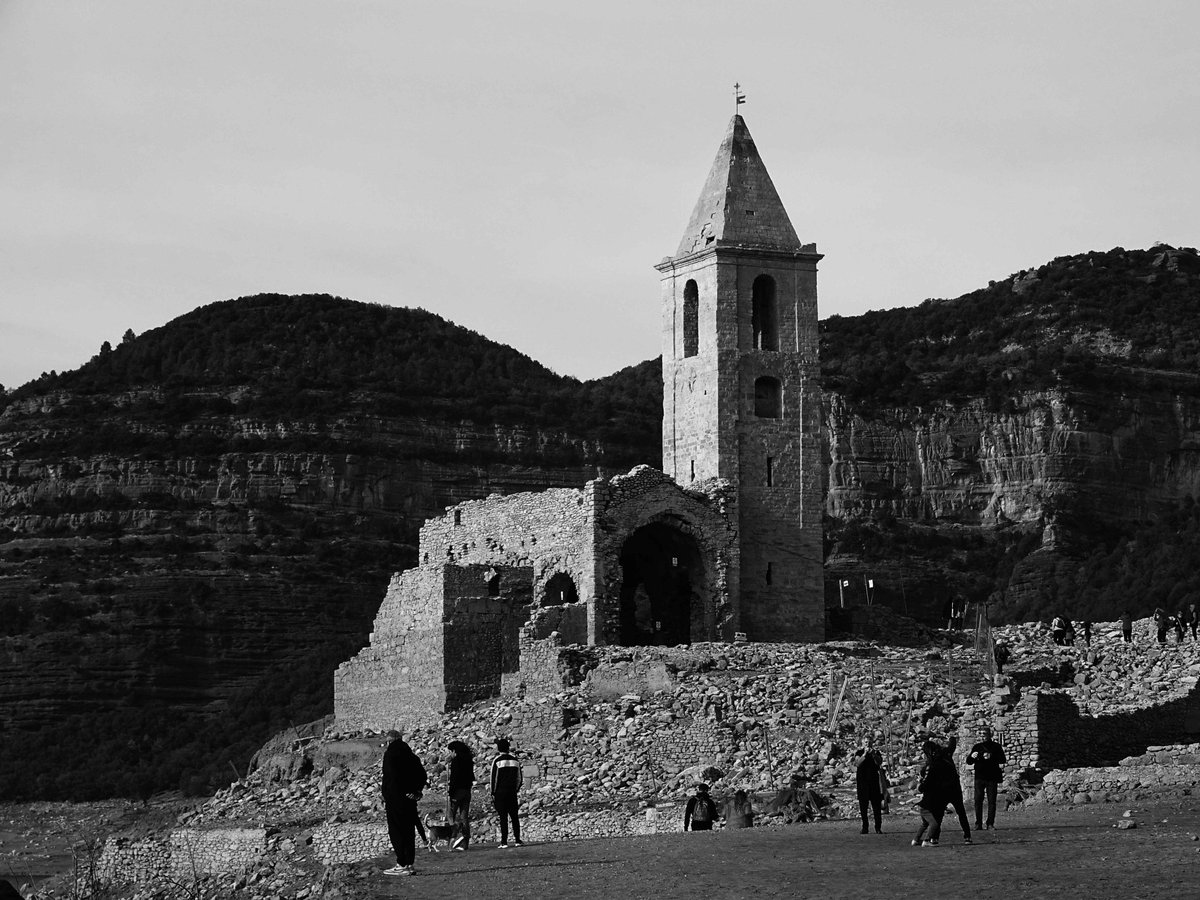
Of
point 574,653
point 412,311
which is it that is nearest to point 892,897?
point 574,653

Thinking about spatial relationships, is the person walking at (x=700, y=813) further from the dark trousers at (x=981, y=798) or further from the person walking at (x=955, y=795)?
the person walking at (x=955, y=795)

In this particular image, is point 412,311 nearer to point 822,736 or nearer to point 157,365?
point 157,365

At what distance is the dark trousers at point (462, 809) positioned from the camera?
116 ft

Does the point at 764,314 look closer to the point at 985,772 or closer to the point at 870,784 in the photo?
the point at 870,784

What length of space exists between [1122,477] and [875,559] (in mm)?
10032

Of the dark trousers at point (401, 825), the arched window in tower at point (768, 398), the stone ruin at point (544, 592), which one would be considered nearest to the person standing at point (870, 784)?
the dark trousers at point (401, 825)

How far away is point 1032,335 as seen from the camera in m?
112

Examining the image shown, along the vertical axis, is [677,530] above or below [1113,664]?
above

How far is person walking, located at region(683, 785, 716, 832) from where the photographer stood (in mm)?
38625

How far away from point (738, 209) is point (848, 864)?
31335mm

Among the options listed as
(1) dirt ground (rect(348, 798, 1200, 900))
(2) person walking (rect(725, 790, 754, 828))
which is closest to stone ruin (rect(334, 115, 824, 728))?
(2) person walking (rect(725, 790, 754, 828))

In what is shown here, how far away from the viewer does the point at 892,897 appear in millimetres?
28203

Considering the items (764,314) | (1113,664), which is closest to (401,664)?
(764,314)

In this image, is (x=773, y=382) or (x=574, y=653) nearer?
(x=574, y=653)
